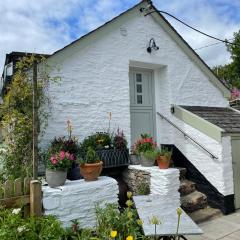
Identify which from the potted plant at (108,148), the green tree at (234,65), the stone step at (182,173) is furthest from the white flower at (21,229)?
the green tree at (234,65)

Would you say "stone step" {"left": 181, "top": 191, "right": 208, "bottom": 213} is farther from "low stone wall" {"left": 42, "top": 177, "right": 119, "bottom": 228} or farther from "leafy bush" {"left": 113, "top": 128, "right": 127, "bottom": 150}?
"low stone wall" {"left": 42, "top": 177, "right": 119, "bottom": 228}

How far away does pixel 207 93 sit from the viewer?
9602 mm

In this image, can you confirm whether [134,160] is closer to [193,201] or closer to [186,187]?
[186,187]

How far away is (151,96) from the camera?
880 cm

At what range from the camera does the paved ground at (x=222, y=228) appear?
556cm

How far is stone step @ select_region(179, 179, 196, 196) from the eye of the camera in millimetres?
7375

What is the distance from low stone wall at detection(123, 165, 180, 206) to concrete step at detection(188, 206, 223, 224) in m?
0.72

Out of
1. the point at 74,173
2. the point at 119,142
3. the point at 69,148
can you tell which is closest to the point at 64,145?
the point at 69,148

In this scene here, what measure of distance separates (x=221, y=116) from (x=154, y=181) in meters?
3.35

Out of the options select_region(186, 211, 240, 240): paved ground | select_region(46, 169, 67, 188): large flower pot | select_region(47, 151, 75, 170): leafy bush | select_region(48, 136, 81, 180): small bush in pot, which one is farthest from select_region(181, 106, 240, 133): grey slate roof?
select_region(46, 169, 67, 188): large flower pot

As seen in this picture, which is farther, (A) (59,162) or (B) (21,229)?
(A) (59,162)

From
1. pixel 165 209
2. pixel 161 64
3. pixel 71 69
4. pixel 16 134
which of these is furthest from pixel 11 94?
pixel 161 64

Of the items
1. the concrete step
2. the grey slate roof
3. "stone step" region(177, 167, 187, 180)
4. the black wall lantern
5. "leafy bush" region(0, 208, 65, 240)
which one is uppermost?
the black wall lantern

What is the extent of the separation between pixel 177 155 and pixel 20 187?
4829 millimetres
